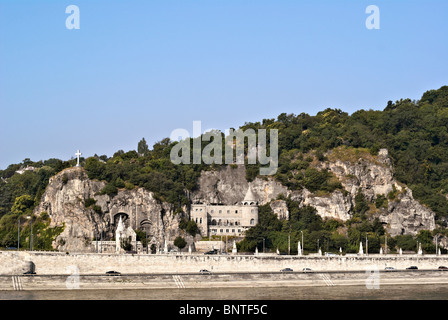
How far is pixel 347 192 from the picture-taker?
124 metres

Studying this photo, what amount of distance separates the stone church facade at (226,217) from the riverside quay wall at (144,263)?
2956cm

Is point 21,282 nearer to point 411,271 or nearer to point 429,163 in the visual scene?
point 411,271

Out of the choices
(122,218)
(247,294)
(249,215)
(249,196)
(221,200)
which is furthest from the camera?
(221,200)

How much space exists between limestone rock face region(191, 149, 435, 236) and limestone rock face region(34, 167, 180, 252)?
476 inches

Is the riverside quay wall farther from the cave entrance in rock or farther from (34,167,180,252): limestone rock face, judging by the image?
the cave entrance in rock

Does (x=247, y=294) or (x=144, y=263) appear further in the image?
(x=144, y=263)

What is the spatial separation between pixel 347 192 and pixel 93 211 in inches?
1653

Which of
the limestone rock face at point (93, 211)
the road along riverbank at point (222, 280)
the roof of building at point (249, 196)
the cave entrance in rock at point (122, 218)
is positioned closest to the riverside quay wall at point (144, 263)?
the road along riverbank at point (222, 280)

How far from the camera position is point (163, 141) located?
152 m

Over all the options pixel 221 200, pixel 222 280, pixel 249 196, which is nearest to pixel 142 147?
pixel 221 200

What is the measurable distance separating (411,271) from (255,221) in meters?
39.7

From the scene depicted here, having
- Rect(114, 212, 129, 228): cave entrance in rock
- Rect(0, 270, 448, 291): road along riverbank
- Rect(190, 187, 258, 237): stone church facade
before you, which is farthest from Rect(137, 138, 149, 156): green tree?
Rect(0, 270, 448, 291): road along riverbank

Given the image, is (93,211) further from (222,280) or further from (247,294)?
(247,294)
